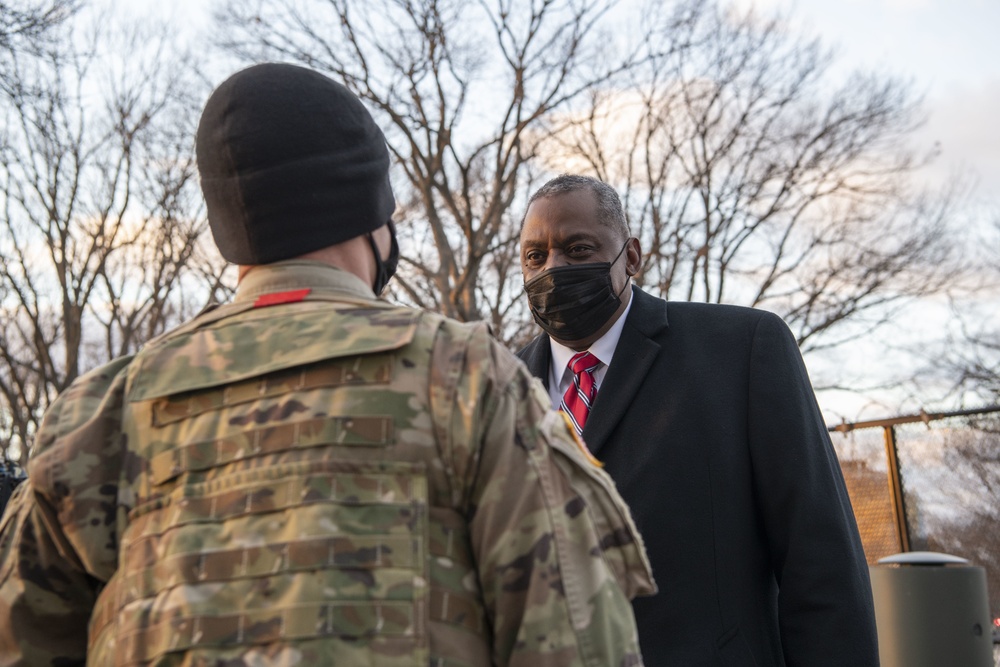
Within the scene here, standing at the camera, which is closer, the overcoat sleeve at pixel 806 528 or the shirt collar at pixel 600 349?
the overcoat sleeve at pixel 806 528

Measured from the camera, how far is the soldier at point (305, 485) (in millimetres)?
1441

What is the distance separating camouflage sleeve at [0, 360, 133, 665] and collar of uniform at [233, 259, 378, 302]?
0.99 feet

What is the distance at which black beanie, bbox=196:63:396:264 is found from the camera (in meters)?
1.73

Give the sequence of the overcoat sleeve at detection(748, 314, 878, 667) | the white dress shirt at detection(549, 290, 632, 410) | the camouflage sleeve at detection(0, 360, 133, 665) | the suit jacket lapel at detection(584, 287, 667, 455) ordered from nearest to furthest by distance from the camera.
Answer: the camouflage sleeve at detection(0, 360, 133, 665)
the overcoat sleeve at detection(748, 314, 878, 667)
the suit jacket lapel at detection(584, 287, 667, 455)
the white dress shirt at detection(549, 290, 632, 410)

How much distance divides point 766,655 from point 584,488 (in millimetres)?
1395

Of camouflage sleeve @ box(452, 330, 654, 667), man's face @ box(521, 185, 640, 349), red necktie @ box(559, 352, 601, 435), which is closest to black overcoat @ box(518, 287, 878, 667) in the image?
red necktie @ box(559, 352, 601, 435)

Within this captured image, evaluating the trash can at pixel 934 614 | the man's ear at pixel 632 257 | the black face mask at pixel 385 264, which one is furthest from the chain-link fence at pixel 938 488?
the black face mask at pixel 385 264

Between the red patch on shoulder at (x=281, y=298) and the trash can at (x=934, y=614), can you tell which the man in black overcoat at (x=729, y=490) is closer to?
the red patch on shoulder at (x=281, y=298)

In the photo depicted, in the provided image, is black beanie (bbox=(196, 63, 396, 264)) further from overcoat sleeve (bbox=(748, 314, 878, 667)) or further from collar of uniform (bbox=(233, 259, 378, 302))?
overcoat sleeve (bbox=(748, 314, 878, 667))

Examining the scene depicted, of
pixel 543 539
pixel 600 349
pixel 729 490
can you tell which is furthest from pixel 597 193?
pixel 543 539

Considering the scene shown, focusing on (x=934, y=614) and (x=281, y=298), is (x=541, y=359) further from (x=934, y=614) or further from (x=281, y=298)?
(x=934, y=614)

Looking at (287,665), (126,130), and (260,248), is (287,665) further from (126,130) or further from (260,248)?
(126,130)

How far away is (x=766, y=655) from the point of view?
2.68 m

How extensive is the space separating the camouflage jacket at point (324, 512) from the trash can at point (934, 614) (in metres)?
4.25
